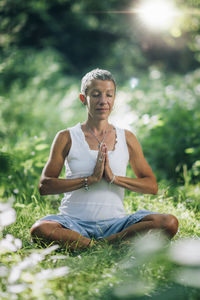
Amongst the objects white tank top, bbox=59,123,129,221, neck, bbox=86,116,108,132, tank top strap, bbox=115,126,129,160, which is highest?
neck, bbox=86,116,108,132

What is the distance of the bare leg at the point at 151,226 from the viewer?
2736 mm

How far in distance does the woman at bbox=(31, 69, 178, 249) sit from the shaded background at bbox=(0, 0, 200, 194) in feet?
→ 4.23

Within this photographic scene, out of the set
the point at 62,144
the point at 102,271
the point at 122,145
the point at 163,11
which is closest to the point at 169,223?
the point at 102,271

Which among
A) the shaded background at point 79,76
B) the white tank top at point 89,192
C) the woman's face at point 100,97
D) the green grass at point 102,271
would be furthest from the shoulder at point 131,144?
the shaded background at point 79,76

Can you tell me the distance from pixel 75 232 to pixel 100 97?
1102mm

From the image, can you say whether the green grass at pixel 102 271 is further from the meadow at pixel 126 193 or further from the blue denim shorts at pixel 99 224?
the blue denim shorts at pixel 99 224

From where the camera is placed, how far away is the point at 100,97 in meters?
2.88

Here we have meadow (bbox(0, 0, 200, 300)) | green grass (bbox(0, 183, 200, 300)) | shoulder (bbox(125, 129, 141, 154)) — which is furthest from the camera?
shoulder (bbox(125, 129, 141, 154))

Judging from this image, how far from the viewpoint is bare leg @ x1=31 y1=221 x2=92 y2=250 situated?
271cm

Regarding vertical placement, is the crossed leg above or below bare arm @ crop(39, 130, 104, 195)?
below

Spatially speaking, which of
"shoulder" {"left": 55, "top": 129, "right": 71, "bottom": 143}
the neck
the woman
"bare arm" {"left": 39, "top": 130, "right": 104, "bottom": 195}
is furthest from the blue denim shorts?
the neck

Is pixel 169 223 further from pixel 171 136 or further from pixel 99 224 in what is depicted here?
pixel 171 136

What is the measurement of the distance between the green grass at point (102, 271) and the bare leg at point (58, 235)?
0.23 ft

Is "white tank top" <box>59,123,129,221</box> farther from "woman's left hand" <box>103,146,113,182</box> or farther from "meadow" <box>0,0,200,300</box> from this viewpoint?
"meadow" <box>0,0,200,300</box>
